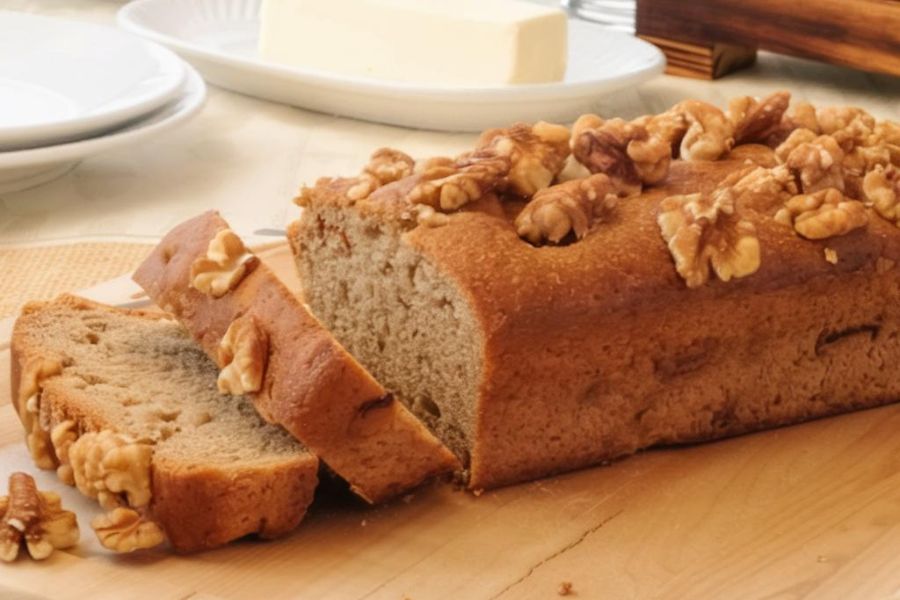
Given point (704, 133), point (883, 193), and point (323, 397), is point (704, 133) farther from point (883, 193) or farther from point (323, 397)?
point (323, 397)

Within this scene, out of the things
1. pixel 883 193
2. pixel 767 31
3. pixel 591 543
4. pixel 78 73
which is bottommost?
pixel 767 31

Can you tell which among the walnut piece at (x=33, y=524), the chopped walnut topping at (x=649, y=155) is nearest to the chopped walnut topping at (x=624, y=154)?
the chopped walnut topping at (x=649, y=155)

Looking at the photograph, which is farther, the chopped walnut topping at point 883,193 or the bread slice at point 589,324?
the chopped walnut topping at point 883,193

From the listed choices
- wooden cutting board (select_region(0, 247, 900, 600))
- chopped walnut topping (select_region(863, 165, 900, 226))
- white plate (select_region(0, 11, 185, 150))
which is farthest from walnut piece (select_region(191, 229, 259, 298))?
white plate (select_region(0, 11, 185, 150))

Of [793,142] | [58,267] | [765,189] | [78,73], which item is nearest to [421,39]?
[78,73]

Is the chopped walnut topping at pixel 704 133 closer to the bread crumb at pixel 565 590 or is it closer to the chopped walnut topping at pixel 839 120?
the chopped walnut topping at pixel 839 120

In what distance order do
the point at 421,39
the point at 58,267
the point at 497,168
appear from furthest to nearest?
the point at 421,39 → the point at 58,267 → the point at 497,168

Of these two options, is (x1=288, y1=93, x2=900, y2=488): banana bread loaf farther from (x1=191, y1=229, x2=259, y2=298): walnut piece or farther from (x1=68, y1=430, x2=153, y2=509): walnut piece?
(x1=68, y1=430, x2=153, y2=509): walnut piece

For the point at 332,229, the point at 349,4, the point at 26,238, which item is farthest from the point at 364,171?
the point at 349,4
